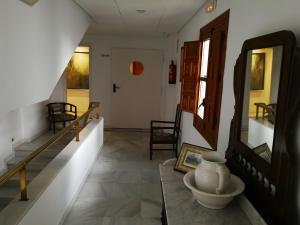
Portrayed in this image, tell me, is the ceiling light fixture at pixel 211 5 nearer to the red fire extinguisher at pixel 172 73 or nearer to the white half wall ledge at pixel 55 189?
the white half wall ledge at pixel 55 189

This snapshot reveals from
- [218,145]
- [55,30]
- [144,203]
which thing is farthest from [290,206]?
[55,30]

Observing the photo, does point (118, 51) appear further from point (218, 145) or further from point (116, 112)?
point (218, 145)

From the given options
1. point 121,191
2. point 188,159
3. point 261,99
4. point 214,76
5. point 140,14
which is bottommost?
point 121,191

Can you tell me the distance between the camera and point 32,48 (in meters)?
2.15

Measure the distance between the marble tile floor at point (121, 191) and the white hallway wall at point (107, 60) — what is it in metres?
1.72

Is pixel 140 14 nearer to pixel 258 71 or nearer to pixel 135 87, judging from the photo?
pixel 135 87

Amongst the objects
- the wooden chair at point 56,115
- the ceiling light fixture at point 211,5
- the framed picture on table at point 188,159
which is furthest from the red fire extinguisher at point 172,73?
the framed picture on table at point 188,159

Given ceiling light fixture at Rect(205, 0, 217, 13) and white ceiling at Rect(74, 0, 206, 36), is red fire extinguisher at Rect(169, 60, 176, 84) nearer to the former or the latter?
white ceiling at Rect(74, 0, 206, 36)

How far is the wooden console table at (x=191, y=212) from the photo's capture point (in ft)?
3.85

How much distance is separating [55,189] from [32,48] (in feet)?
3.96

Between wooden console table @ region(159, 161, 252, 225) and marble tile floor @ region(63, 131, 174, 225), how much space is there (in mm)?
1299

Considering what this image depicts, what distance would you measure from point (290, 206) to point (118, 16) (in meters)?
3.59

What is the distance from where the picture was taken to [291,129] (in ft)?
3.37

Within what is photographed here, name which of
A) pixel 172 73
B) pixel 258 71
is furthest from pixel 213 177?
pixel 172 73
